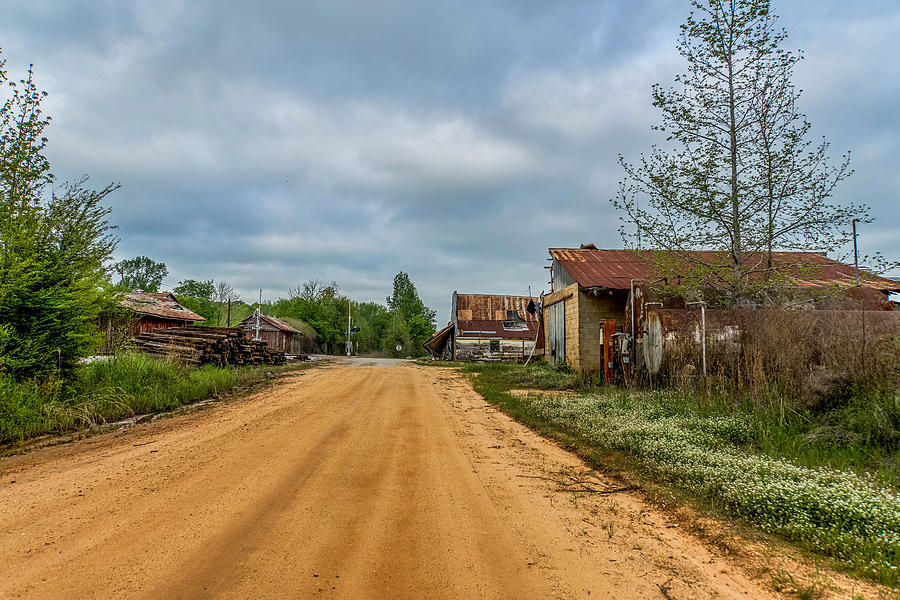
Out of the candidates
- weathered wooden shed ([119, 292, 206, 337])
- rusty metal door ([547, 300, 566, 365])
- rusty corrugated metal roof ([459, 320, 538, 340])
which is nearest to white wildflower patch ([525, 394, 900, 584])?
rusty metal door ([547, 300, 566, 365])

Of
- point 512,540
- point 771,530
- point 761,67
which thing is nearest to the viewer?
point 512,540

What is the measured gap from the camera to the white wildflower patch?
143 inches

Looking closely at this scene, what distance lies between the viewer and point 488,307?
38.5 meters

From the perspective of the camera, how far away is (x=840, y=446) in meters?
5.74

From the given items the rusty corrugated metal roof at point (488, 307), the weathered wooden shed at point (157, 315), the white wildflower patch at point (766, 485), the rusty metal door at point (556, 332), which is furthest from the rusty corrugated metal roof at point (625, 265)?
the weathered wooden shed at point (157, 315)

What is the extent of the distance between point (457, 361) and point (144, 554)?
32.0m

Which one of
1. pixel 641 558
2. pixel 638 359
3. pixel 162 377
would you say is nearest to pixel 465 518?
pixel 641 558

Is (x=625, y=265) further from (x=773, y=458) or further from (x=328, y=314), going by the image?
(x=328, y=314)

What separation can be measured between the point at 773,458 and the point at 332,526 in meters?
5.00

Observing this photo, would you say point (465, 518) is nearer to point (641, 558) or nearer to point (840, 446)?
point (641, 558)

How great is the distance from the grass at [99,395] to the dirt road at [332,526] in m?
1.34

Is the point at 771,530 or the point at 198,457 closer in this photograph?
the point at 771,530

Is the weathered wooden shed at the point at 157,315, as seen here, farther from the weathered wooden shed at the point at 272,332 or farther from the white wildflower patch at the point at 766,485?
the white wildflower patch at the point at 766,485

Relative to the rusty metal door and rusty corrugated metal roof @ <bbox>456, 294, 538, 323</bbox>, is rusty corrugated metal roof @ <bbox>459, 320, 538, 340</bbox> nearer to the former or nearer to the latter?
rusty corrugated metal roof @ <bbox>456, 294, 538, 323</bbox>
